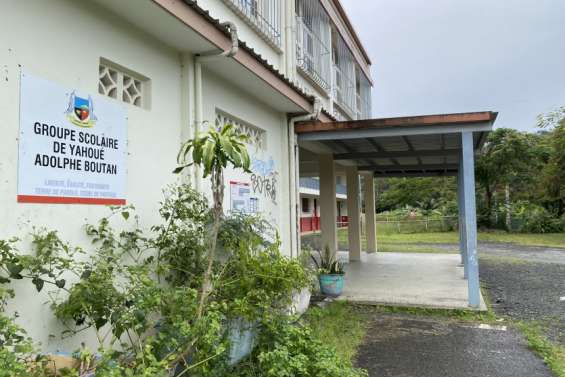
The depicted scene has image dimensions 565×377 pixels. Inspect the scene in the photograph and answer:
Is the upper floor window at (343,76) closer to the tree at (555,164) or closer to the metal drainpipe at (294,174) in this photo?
the metal drainpipe at (294,174)

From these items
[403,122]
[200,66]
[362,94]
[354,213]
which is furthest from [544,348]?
[362,94]

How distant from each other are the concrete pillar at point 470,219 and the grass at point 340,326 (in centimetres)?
184

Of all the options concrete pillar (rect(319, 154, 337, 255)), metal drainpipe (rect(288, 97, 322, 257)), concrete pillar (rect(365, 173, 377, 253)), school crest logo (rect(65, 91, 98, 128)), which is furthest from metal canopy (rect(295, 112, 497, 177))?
school crest logo (rect(65, 91, 98, 128))

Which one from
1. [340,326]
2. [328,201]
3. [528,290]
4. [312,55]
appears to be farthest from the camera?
[328,201]

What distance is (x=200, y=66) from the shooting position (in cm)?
487

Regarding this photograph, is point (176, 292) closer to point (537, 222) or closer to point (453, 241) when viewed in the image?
point (453, 241)

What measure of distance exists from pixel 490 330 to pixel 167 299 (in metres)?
4.83

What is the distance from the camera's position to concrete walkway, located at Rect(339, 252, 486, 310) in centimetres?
752

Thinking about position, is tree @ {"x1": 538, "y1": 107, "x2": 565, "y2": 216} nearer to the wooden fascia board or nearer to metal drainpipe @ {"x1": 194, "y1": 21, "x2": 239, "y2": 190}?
the wooden fascia board

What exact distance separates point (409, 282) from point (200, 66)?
664cm

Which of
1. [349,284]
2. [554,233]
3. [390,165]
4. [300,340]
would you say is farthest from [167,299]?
[554,233]

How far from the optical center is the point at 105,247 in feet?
11.3

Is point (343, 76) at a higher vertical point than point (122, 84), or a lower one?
higher

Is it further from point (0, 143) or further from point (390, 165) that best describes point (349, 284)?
point (0, 143)
